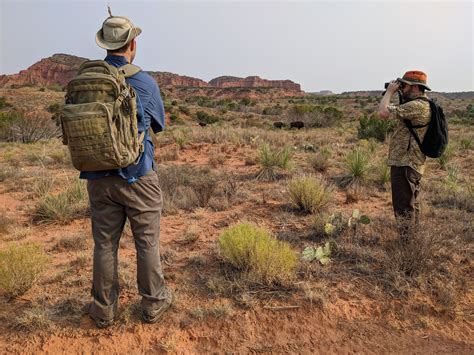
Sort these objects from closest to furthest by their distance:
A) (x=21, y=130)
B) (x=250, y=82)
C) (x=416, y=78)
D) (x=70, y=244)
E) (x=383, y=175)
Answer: (x=416, y=78)
(x=70, y=244)
(x=383, y=175)
(x=21, y=130)
(x=250, y=82)

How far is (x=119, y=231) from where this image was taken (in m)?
2.66

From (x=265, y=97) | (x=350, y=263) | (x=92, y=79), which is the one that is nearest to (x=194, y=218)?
(x=350, y=263)

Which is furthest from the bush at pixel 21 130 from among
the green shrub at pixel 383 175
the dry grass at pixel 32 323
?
the dry grass at pixel 32 323

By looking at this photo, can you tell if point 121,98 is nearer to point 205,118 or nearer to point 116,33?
point 116,33

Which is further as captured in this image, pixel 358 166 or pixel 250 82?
pixel 250 82

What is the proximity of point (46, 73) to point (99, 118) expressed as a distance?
330 ft

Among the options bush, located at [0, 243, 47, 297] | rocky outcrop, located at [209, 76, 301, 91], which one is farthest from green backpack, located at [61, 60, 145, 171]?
rocky outcrop, located at [209, 76, 301, 91]

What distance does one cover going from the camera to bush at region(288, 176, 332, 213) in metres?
5.16

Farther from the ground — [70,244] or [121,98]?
[121,98]

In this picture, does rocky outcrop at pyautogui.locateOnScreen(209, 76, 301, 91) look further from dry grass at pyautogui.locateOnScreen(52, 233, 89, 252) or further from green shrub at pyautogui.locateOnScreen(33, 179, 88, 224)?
dry grass at pyautogui.locateOnScreen(52, 233, 89, 252)

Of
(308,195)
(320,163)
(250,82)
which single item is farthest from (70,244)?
(250,82)

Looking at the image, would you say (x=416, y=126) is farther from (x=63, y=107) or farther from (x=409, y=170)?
(x=63, y=107)

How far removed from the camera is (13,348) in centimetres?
254

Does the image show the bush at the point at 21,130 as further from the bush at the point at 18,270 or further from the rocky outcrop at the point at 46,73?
the rocky outcrop at the point at 46,73
